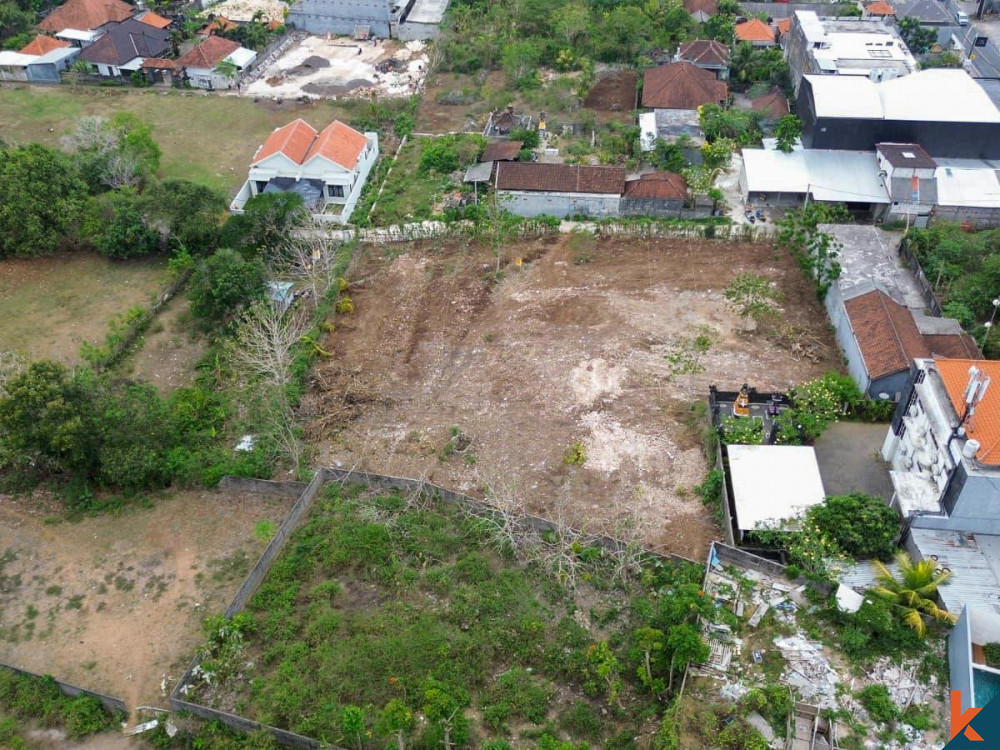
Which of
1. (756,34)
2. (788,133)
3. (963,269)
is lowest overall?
(963,269)

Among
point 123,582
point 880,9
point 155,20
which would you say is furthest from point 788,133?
point 155,20

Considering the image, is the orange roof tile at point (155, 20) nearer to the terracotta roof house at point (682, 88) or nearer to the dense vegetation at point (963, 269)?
the terracotta roof house at point (682, 88)

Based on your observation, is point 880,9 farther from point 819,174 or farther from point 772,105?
point 819,174

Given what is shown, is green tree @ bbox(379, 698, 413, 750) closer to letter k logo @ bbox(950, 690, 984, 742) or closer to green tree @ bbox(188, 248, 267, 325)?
letter k logo @ bbox(950, 690, 984, 742)

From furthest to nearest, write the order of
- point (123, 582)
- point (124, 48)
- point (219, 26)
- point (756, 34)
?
point (219, 26) < point (124, 48) < point (756, 34) < point (123, 582)

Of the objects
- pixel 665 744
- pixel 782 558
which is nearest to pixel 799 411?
pixel 782 558

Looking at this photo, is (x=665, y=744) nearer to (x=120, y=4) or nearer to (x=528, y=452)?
(x=528, y=452)
